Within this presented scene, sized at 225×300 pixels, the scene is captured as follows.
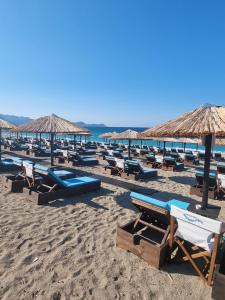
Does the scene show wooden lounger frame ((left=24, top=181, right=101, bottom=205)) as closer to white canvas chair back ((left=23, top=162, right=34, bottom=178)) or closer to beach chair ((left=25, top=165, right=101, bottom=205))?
beach chair ((left=25, top=165, right=101, bottom=205))

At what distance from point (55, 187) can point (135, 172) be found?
443 cm

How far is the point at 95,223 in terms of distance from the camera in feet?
17.6

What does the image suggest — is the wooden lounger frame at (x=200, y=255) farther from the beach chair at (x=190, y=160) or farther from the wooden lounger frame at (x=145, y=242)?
the beach chair at (x=190, y=160)

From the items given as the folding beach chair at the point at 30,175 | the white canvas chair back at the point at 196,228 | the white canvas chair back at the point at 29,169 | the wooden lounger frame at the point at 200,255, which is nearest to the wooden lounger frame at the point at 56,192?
the folding beach chair at the point at 30,175

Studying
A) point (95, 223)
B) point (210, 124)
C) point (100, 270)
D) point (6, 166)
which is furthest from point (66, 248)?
point (6, 166)

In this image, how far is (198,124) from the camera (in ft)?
15.0

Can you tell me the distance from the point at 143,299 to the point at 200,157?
17362 mm

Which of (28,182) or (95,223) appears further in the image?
(28,182)

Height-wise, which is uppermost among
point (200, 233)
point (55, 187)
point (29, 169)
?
point (29, 169)

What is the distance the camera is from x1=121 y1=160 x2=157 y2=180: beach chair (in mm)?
10389

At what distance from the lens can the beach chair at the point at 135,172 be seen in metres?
10.4

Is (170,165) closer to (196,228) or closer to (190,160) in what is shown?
(190,160)

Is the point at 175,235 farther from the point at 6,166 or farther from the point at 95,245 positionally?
the point at 6,166

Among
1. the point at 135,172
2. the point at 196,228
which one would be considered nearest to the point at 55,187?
the point at 135,172
